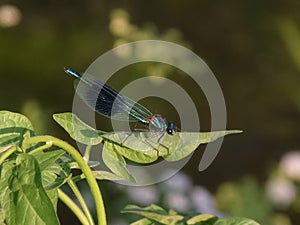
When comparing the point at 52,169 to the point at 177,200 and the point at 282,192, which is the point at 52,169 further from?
the point at 282,192

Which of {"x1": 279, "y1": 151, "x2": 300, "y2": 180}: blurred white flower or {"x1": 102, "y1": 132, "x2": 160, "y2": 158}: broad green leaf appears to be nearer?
{"x1": 102, "y1": 132, "x2": 160, "y2": 158}: broad green leaf

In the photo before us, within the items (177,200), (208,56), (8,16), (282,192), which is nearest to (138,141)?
(177,200)

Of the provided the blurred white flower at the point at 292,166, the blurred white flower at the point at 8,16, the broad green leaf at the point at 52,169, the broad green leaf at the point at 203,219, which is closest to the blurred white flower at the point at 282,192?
the blurred white flower at the point at 292,166

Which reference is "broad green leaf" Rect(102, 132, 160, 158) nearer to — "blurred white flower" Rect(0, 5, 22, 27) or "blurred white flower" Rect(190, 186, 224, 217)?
"blurred white flower" Rect(190, 186, 224, 217)

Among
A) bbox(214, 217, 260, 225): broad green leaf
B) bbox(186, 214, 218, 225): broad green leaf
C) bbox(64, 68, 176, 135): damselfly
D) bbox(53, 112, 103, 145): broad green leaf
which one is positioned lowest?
bbox(214, 217, 260, 225): broad green leaf

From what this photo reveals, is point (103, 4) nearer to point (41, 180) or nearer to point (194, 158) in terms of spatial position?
point (194, 158)

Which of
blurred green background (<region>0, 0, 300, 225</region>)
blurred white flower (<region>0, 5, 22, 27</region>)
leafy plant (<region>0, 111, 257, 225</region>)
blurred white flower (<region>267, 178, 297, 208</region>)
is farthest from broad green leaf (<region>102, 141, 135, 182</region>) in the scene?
blurred white flower (<region>0, 5, 22, 27</region>)

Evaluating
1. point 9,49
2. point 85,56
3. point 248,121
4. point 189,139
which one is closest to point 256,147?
point 248,121
